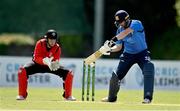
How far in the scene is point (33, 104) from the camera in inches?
559

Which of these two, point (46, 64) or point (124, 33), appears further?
point (46, 64)

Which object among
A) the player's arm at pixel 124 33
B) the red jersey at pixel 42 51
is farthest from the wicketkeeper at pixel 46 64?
the player's arm at pixel 124 33

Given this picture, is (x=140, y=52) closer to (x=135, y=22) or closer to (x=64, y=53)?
(x=135, y=22)

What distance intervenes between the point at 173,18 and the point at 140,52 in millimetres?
23410

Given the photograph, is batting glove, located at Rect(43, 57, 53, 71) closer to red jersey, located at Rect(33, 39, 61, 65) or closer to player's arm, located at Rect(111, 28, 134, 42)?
red jersey, located at Rect(33, 39, 61, 65)

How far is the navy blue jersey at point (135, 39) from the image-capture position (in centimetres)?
1584

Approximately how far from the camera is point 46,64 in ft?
53.5

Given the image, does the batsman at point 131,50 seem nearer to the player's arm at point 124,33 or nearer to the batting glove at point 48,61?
the player's arm at point 124,33

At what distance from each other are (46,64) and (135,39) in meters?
A: 1.84

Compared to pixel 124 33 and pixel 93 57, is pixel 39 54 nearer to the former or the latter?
pixel 93 57

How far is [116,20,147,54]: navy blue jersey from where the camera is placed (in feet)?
52.0

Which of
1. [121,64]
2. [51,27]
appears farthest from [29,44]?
[121,64]

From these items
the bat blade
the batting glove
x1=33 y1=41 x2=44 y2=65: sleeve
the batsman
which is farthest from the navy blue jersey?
x1=33 y1=41 x2=44 y2=65: sleeve

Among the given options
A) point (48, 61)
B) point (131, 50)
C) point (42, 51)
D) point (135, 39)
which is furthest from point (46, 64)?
point (135, 39)
